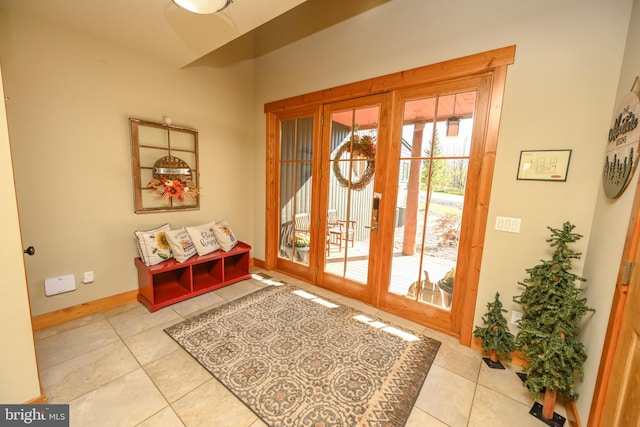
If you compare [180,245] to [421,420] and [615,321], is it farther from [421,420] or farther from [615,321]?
[615,321]

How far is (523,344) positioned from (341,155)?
2294mm

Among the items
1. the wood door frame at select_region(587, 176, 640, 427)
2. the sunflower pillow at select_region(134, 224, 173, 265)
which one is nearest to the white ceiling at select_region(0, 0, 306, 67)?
the sunflower pillow at select_region(134, 224, 173, 265)

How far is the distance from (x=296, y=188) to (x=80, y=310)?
2586mm

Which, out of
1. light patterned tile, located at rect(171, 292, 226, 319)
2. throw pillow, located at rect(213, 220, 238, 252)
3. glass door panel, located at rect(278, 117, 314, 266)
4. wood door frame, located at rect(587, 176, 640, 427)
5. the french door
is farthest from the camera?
glass door panel, located at rect(278, 117, 314, 266)

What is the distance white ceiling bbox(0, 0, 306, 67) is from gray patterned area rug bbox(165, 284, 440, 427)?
262 centimetres

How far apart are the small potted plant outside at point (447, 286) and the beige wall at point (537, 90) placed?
25 centimetres

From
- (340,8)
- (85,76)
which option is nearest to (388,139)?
(340,8)

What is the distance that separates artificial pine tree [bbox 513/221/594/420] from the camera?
1.45 metres

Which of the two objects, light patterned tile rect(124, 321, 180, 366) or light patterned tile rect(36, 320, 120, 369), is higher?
light patterned tile rect(124, 321, 180, 366)

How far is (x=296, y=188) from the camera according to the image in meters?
3.38

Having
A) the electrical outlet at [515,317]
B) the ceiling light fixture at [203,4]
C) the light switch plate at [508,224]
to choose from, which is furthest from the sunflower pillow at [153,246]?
the electrical outlet at [515,317]

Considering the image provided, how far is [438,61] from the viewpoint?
7.04 feet

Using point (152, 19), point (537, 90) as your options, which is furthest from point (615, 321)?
point (152, 19)

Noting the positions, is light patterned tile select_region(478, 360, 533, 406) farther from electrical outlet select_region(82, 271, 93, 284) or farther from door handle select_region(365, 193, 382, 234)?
electrical outlet select_region(82, 271, 93, 284)
